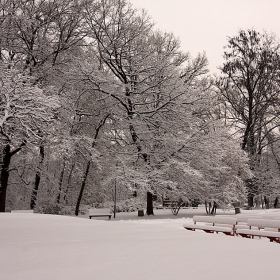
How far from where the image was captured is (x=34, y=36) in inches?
707

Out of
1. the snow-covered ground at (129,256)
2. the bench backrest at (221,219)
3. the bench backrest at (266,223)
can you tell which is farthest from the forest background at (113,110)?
the snow-covered ground at (129,256)

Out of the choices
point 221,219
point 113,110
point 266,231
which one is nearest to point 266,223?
point 266,231

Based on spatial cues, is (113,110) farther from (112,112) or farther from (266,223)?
(266,223)

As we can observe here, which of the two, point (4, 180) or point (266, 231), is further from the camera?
point (4, 180)

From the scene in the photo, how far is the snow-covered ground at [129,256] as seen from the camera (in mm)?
4293

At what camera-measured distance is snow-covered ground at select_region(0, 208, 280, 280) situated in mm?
4293

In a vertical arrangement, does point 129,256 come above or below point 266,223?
below

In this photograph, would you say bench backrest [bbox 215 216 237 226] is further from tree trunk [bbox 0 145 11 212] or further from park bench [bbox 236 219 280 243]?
tree trunk [bbox 0 145 11 212]

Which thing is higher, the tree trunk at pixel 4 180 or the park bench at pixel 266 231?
the tree trunk at pixel 4 180

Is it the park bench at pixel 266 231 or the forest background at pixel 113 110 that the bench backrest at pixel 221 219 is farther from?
the forest background at pixel 113 110

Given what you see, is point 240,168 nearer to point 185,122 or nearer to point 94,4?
point 185,122

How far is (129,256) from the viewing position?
525cm

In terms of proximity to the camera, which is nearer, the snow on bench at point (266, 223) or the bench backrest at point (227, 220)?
the snow on bench at point (266, 223)

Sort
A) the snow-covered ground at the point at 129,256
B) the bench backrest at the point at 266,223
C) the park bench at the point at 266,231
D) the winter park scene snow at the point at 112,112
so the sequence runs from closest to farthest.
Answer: the snow-covered ground at the point at 129,256, the park bench at the point at 266,231, the bench backrest at the point at 266,223, the winter park scene snow at the point at 112,112
